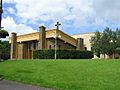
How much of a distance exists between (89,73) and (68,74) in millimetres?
1525

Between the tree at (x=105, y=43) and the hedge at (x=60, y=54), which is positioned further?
the tree at (x=105, y=43)

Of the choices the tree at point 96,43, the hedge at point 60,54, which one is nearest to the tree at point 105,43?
the tree at point 96,43

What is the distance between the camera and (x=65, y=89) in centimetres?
1694

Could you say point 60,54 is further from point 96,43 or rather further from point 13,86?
point 13,86

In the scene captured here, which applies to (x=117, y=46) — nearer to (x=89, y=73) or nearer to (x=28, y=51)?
(x=28, y=51)

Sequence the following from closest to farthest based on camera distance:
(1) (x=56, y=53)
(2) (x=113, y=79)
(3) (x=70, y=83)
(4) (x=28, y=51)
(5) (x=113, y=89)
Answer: (5) (x=113, y=89) < (3) (x=70, y=83) < (2) (x=113, y=79) < (1) (x=56, y=53) < (4) (x=28, y=51)

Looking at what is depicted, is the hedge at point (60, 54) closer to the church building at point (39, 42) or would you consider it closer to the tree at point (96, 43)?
the church building at point (39, 42)

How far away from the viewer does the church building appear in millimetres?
58000

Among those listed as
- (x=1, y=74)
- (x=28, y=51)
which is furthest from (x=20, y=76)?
(x=28, y=51)

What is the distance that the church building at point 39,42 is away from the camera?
190 feet

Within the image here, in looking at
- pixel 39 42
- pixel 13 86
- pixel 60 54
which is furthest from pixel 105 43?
pixel 13 86

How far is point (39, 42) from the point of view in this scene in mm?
58406

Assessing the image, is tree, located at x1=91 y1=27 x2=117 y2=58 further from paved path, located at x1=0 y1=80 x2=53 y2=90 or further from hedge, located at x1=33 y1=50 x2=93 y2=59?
paved path, located at x1=0 y1=80 x2=53 y2=90

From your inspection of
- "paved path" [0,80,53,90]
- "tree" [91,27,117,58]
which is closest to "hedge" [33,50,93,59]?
"tree" [91,27,117,58]
